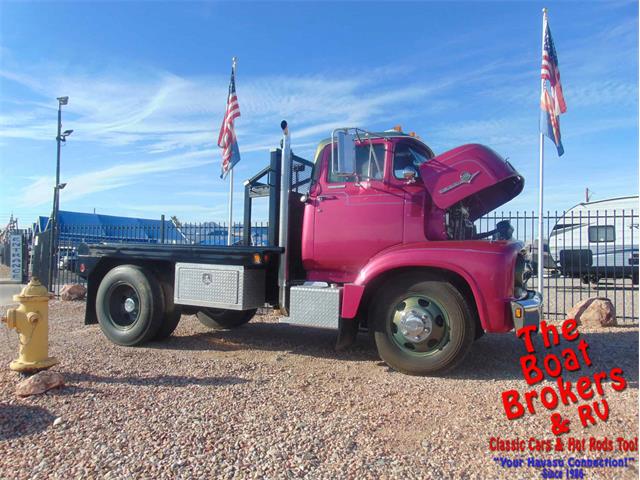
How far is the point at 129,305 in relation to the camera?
634 cm

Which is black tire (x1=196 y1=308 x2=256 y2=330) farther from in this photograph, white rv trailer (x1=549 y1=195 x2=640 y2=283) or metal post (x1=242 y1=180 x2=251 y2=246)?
white rv trailer (x1=549 y1=195 x2=640 y2=283)

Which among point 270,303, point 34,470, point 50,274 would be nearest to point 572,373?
point 270,303

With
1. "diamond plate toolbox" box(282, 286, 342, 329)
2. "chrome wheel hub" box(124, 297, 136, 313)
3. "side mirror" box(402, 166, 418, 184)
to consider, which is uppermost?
"side mirror" box(402, 166, 418, 184)

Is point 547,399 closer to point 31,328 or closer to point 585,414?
point 585,414

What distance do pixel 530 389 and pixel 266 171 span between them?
3.78 m

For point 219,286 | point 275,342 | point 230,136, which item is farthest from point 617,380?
point 230,136

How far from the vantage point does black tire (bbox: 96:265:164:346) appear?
602 centimetres

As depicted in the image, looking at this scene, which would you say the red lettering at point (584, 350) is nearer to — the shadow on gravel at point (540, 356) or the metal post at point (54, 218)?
the shadow on gravel at point (540, 356)

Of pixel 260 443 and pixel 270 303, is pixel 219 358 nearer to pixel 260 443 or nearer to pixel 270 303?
pixel 270 303

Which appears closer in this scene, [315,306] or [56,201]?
[315,306]

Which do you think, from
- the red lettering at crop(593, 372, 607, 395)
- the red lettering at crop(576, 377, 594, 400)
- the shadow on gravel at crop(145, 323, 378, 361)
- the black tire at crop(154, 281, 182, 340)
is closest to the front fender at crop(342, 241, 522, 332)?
the red lettering at crop(576, 377, 594, 400)

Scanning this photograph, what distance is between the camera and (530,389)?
14.2 ft

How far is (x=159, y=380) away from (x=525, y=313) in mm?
3505

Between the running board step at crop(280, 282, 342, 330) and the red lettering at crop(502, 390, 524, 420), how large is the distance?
172cm
